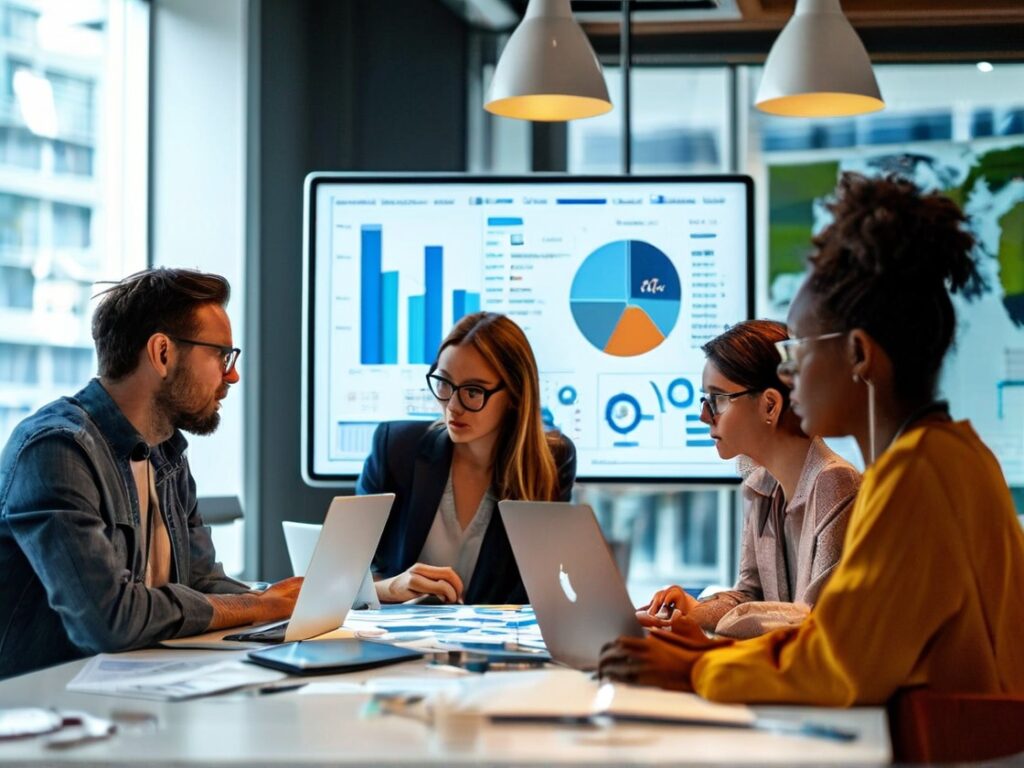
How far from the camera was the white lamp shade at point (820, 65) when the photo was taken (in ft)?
11.2

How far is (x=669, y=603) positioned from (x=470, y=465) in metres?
1.05

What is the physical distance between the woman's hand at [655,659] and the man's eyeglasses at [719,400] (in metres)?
0.93

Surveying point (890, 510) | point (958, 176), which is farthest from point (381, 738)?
point (958, 176)

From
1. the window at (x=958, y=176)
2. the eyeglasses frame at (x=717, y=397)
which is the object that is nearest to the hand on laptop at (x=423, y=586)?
the eyeglasses frame at (x=717, y=397)

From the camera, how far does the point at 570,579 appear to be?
6.70 feet

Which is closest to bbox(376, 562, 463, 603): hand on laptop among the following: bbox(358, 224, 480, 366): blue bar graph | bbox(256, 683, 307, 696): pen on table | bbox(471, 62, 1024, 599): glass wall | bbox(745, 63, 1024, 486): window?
bbox(256, 683, 307, 696): pen on table

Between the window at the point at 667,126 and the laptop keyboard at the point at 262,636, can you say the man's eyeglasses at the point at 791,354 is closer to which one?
the laptop keyboard at the point at 262,636

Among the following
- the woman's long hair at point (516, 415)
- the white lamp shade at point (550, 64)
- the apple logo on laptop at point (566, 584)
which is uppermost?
the white lamp shade at point (550, 64)

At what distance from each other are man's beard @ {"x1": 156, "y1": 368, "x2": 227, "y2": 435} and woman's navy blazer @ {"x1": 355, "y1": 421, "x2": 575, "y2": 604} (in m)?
0.81

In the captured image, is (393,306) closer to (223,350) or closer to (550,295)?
(550,295)

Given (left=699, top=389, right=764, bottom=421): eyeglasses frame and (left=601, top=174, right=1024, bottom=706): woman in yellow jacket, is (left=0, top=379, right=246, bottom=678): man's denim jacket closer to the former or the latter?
(left=601, top=174, right=1024, bottom=706): woman in yellow jacket

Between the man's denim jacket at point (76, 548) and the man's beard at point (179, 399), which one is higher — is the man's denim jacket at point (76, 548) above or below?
below

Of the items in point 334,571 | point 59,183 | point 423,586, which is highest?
point 59,183

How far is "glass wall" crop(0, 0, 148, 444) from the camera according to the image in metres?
3.84
